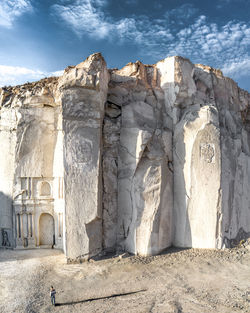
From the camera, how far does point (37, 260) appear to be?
371 inches

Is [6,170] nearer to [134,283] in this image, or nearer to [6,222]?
[6,222]

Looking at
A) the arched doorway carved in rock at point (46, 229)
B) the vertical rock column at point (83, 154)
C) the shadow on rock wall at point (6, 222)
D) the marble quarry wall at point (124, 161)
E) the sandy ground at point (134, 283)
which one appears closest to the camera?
the sandy ground at point (134, 283)

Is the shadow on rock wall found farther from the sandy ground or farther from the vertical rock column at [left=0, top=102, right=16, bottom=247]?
the sandy ground

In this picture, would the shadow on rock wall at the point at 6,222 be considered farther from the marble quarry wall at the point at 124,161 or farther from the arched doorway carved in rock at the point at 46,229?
the arched doorway carved in rock at the point at 46,229

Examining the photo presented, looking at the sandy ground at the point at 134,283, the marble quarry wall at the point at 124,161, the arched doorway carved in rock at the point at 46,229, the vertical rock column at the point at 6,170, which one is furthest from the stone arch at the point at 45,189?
the sandy ground at the point at 134,283

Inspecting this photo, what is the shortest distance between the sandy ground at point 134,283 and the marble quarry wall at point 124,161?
716 mm

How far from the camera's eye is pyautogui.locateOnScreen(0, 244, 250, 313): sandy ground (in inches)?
248

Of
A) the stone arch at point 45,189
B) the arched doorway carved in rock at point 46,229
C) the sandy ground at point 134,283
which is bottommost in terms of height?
the sandy ground at point 134,283

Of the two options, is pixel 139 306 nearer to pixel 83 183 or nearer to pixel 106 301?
pixel 106 301

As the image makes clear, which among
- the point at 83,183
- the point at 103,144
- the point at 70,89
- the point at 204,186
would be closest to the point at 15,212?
the point at 83,183

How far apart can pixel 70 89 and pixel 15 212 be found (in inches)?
224

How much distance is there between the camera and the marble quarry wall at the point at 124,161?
9070 mm

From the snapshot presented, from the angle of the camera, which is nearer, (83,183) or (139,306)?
(139,306)

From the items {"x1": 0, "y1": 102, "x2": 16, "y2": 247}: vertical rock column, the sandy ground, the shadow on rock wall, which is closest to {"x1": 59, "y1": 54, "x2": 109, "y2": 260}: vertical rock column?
the sandy ground
